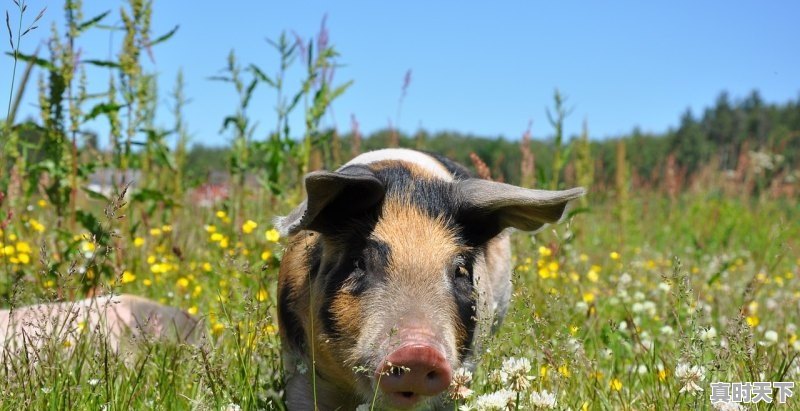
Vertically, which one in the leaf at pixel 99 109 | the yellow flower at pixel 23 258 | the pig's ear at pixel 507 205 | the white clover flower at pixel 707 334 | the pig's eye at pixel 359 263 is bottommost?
the white clover flower at pixel 707 334

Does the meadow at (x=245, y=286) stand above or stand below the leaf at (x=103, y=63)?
below

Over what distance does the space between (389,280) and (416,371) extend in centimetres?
48

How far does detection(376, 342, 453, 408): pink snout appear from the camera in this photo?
2.47 meters

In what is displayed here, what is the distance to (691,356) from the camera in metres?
2.59

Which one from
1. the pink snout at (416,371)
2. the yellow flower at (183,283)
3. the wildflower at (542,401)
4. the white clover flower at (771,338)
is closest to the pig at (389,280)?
the pink snout at (416,371)

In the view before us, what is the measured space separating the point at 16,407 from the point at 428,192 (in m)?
1.71

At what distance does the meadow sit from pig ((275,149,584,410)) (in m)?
0.15

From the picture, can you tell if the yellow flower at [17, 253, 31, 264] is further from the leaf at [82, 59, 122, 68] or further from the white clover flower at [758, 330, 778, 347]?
the white clover flower at [758, 330, 778, 347]

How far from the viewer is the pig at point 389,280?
8.71ft

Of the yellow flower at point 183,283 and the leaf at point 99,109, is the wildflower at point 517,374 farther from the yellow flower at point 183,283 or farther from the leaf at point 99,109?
the leaf at point 99,109

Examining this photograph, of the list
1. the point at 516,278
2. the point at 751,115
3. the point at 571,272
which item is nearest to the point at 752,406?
the point at 516,278

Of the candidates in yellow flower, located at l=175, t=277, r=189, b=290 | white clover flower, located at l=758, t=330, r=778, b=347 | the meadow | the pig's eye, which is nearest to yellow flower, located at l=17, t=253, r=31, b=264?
the meadow

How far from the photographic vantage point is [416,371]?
2.50 m

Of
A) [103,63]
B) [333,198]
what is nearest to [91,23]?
[103,63]
